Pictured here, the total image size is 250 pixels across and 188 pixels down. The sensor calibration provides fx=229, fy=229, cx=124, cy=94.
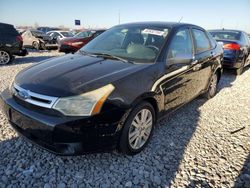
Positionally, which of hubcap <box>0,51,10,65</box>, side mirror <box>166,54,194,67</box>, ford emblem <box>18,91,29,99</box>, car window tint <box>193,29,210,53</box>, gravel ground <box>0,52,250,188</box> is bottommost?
hubcap <box>0,51,10,65</box>

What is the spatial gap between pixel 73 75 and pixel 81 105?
0.53 meters

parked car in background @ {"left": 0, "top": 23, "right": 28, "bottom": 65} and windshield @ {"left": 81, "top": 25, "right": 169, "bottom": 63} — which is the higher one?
windshield @ {"left": 81, "top": 25, "right": 169, "bottom": 63}

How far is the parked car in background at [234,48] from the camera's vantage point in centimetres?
721

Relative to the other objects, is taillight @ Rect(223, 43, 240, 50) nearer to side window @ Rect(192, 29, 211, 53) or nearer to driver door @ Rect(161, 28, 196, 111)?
side window @ Rect(192, 29, 211, 53)

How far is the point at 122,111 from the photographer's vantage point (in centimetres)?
238

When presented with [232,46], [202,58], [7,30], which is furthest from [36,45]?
[202,58]

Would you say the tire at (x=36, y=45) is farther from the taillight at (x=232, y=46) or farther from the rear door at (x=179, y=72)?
the rear door at (x=179, y=72)

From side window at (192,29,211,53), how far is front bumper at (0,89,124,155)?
2.34 metres

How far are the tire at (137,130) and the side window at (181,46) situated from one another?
863mm

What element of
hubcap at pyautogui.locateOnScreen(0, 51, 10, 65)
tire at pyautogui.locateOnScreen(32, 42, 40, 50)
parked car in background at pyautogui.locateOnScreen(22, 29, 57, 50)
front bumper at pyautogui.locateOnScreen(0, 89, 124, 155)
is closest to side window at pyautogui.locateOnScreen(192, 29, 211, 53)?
front bumper at pyautogui.locateOnScreen(0, 89, 124, 155)

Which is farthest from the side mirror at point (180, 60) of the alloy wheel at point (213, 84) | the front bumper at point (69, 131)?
the alloy wheel at point (213, 84)

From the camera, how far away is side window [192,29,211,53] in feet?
13.2

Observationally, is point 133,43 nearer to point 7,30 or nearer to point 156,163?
point 156,163

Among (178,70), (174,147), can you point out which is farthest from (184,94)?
(174,147)
